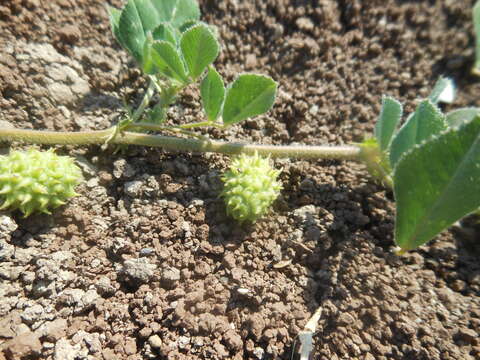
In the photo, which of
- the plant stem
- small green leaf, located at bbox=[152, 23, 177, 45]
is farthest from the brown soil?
small green leaf, located at bbox=[152, 23, 177, 45]

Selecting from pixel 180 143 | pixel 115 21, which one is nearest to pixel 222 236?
pixel 180 143

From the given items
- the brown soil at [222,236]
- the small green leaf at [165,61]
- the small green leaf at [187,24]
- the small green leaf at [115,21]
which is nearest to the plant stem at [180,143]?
the brown soil at [222,236]

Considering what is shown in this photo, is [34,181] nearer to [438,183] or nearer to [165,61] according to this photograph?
[165,61]

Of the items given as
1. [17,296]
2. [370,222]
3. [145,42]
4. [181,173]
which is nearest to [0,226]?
[17,296]

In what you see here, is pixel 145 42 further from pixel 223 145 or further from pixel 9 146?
pixel 9 146

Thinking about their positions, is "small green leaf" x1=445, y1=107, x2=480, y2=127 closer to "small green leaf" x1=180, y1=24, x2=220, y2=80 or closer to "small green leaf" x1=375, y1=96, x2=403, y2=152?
"small green leaf" x1=375, y1=96, x2=403, y2=152
